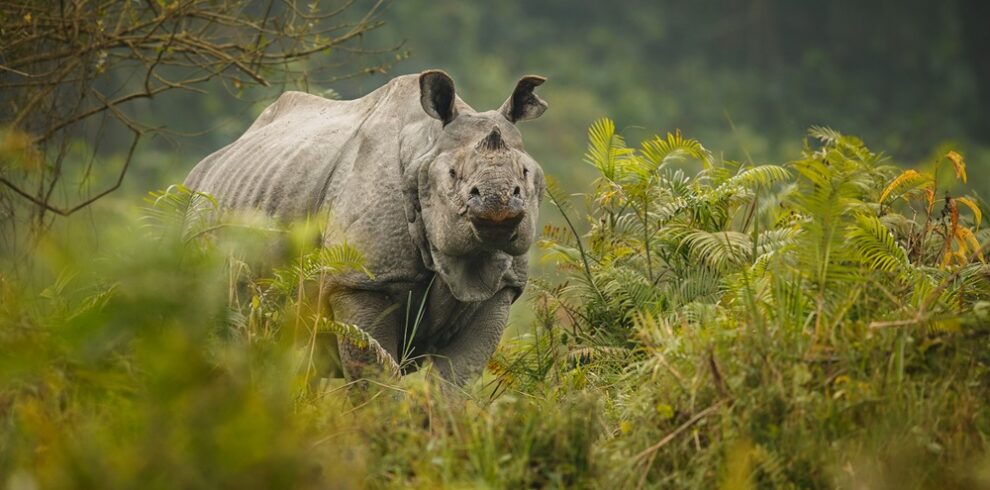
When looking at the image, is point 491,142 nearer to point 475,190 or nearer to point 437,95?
point 475,190

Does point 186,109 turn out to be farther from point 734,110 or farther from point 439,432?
point 439,432

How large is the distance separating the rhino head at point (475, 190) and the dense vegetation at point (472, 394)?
47 centimetres

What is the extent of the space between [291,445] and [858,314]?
2.52 metres

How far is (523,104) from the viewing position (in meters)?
7.55

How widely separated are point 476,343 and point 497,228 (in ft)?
3.09

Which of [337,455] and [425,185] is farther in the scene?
[425,185]

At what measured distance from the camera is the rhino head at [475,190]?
6.89m

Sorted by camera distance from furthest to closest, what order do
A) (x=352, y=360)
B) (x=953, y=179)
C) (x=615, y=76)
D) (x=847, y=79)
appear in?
(x=847, y=79)
(x=615, y=76)
(x=953, y=179)
(x=352, y=360)

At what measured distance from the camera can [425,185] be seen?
23.9 ft

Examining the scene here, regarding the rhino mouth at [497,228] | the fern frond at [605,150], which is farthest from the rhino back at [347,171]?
the fern frond at [605,150]

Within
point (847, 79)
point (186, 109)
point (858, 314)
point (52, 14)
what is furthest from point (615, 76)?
point (858, 314)

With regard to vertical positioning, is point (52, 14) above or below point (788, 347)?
above

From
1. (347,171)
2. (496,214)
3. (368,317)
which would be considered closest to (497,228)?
(496,214)

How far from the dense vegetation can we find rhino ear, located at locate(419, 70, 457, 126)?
92 centimetres
